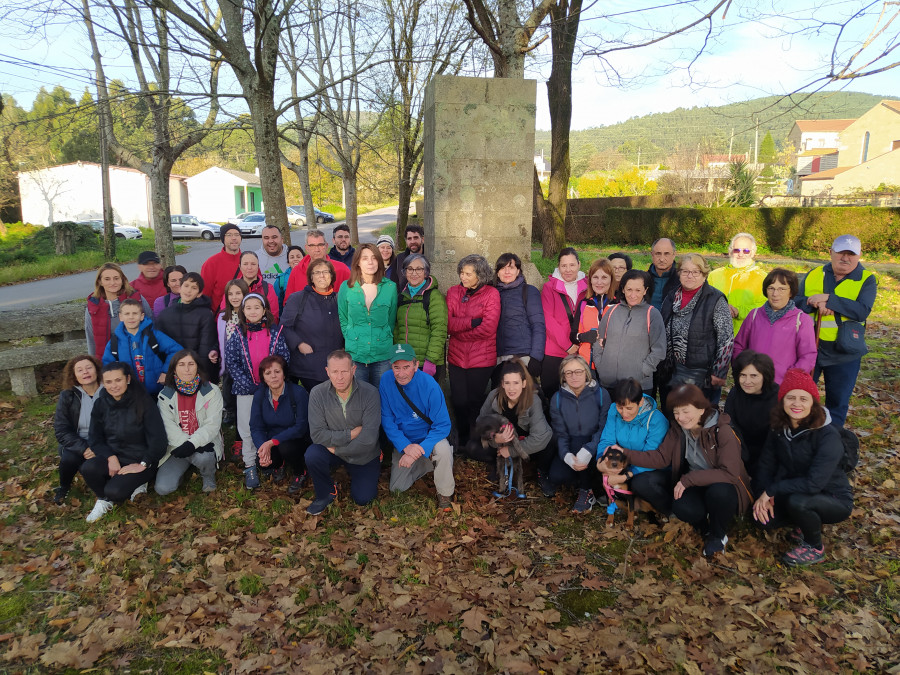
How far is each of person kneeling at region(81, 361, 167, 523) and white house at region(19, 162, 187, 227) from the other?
1531 inches

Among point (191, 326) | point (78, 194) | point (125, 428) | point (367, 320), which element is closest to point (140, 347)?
point (191, 326)

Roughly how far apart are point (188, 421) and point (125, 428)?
0.48m

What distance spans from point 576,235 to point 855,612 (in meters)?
22.5

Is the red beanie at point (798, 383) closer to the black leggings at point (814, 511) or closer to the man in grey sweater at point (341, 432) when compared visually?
the black leggings at point (814, 511)

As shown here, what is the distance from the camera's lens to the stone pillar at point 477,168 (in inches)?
238

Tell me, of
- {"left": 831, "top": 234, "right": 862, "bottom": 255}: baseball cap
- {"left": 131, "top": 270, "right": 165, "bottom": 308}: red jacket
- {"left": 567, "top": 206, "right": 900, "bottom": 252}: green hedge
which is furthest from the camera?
{"left": 567, "top": 206, "right": 900, "bottom": 252}: green hedge

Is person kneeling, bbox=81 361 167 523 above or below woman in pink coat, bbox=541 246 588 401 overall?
below

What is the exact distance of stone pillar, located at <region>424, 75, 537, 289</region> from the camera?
238 inches

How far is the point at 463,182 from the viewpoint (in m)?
6.19

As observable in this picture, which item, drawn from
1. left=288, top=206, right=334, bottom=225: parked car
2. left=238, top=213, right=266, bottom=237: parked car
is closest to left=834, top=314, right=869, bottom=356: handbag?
left=238, top=213, right=266, bottom=237: parked car

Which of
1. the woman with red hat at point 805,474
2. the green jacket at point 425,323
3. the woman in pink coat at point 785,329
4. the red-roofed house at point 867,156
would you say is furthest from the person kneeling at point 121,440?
the red-roofed house at point 867,156

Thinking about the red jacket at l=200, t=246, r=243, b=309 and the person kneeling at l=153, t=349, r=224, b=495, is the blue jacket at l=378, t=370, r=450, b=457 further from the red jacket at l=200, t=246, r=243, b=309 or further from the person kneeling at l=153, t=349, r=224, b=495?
the red jacket at l=200, t=246, r=243, b=309

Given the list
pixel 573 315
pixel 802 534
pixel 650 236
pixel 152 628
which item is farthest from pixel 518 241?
pixel 650 236

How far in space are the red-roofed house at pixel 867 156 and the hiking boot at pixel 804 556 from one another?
46.3m
